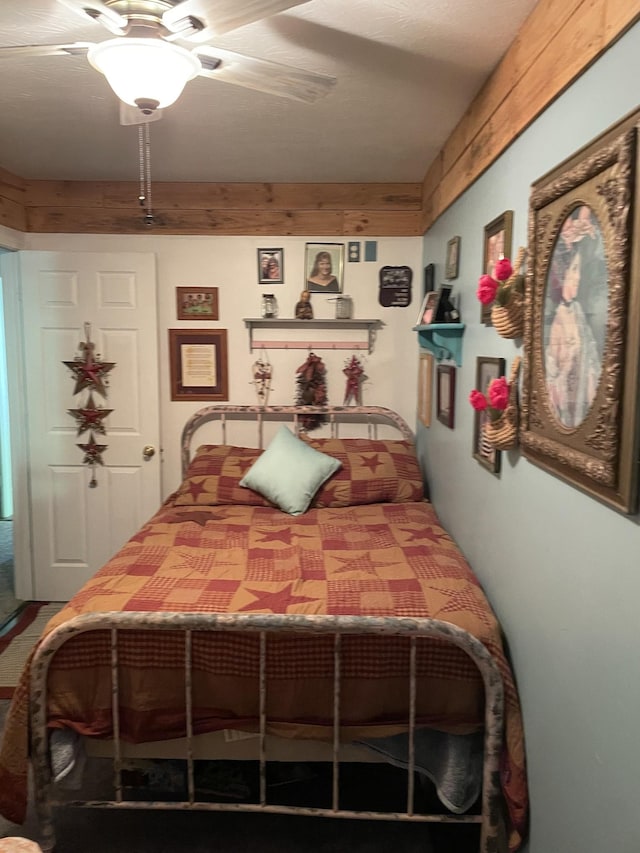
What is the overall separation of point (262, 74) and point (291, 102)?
678 mm

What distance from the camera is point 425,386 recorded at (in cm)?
329

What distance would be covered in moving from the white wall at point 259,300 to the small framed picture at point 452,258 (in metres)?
0.79

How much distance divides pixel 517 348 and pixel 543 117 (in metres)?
0.59

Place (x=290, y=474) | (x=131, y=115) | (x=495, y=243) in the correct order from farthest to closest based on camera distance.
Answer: (x=290, y=474)
(x=495, y=243)
(x=131, y=115)

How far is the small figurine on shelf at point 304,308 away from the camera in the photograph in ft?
11.6

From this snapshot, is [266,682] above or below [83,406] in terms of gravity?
below

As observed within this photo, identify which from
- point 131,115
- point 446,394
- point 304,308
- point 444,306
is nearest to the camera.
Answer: point 131,115

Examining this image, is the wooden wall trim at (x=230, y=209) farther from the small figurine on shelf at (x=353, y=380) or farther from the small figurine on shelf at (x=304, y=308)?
the small figurine on shelf at (x=353, y=380)

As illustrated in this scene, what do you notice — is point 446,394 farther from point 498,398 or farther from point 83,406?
point 83,406

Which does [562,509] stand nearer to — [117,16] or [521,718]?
[521,718]

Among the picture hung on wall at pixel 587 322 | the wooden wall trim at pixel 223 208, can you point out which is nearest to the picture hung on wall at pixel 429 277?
the wooden wall trim at pixel 223 208

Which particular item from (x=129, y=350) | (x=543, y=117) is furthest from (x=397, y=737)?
(x=129, y=350)

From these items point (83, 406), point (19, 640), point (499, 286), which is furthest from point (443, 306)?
point (19, 640)

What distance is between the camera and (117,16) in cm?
141
